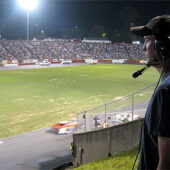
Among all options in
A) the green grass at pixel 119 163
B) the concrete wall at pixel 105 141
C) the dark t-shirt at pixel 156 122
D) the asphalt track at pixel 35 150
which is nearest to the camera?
the dark t-shirt at pixel 156 122

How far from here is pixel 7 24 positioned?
115000 millimetres

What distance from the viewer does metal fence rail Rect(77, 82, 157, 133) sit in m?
8.56

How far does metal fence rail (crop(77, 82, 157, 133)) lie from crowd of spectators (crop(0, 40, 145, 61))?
52163 mm

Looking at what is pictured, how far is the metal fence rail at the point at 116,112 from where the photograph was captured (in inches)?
337

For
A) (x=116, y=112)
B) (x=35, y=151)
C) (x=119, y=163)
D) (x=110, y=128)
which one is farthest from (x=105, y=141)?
(x=35, y=151)

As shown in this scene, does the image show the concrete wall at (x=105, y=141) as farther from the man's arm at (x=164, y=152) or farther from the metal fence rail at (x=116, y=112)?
the man's arm at (x=164, y=152)

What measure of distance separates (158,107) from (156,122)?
10 cm

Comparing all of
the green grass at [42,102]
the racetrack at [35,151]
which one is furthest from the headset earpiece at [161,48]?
the green grass at [42,102]

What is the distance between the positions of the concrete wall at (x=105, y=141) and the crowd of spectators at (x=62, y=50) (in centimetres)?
5237

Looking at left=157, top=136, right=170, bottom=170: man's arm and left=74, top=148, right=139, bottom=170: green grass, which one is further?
left=74, top=148, right=139, bottom=170: green grass

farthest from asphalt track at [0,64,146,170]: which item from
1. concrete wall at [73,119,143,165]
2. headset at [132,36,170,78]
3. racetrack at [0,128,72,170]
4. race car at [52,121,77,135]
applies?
headset at [132,36,170,78]

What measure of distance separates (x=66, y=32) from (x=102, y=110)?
132 metres

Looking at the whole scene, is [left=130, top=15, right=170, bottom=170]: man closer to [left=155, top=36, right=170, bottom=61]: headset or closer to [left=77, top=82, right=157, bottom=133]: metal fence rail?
[left=155, top=36, right=170, bottom=61]: headset

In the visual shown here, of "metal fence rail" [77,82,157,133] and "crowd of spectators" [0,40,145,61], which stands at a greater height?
"crowd of spectators" [0,40,145,61]
